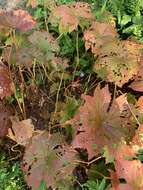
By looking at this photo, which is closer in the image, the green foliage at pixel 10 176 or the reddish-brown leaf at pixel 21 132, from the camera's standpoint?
the reddish-brown leaf at pixel 21 132

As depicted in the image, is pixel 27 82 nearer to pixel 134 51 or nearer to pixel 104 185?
pixel 134 51

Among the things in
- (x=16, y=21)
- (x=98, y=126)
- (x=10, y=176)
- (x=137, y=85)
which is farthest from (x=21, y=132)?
(x=137, y=85)

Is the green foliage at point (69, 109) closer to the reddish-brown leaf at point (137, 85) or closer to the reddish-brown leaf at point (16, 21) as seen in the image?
the reddish-brown leaf at point (137, 85)

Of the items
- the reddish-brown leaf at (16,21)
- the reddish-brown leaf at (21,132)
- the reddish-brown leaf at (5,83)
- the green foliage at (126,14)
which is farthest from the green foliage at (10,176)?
the green foliage at (126,14)

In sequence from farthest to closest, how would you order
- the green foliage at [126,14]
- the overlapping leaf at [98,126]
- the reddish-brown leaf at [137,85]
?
1. the green foliage at [126,14]
2. the reddish-brown leaf at [137,85]
3. the overlapping leaf at [98,126]

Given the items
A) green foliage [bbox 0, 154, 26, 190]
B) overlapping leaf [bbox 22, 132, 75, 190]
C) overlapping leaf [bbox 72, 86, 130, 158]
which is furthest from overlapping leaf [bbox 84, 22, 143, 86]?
green foliage [bbox 0, 154, 26, 190]

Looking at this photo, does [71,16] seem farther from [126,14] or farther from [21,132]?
[21,132]

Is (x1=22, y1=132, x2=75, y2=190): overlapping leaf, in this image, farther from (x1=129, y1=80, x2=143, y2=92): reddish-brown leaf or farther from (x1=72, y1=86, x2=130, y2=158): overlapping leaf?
(x1=129, y1=80, x2=143, y2=92): reddish-brown leaf

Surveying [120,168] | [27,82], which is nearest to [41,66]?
[27,82]

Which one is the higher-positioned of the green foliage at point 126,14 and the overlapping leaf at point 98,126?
the green foliage at point 126,14
